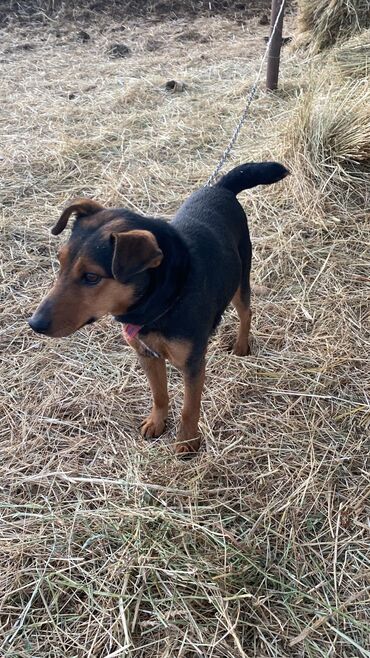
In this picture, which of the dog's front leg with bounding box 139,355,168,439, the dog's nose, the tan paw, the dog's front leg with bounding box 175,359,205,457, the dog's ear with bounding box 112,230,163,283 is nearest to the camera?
the dog's ear with bounding box 112,230,163,283

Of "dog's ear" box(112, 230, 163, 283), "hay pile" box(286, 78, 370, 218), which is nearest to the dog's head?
"dog's ear" box(112, 230, 163, 283)

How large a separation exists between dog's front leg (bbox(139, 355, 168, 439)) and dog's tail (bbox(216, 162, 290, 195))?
120 centimetres

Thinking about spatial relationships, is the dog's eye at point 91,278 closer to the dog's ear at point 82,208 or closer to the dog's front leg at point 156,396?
the dog's ear at point 82,208

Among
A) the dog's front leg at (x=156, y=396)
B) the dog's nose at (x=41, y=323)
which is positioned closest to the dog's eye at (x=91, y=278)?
the dog's nose at (x=41, y=323)

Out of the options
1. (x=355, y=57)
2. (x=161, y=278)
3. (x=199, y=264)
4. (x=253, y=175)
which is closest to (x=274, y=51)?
(x=355, y=57)

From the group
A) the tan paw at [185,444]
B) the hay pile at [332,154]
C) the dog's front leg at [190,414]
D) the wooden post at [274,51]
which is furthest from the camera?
the wooden post at [274,51]

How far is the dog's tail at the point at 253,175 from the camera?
3.27m

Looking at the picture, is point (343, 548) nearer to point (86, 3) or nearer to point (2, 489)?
point (2, 489)

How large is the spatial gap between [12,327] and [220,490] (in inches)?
80.9

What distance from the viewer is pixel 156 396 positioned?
3.20 metres

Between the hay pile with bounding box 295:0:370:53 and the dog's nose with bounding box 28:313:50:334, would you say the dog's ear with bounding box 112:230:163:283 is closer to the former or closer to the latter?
the dog's nose with bounding box 28:313:50:334

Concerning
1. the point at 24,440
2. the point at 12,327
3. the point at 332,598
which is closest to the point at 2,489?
the point at 24,440

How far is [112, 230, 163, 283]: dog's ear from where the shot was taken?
2250mm

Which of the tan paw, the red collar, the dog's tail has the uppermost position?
the dog's tail
